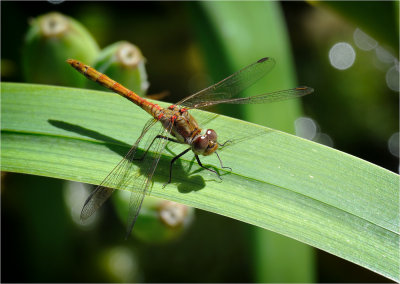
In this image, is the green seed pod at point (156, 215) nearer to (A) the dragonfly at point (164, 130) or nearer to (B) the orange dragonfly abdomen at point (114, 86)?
(A) the dragonfly at point (164, 130)

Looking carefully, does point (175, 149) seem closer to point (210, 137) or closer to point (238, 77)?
point (210, 137)

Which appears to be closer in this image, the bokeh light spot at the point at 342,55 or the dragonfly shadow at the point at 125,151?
the dragonfly shadow at the point at 125,151

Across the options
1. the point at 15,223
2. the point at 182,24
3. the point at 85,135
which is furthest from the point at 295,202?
the point at 182,24

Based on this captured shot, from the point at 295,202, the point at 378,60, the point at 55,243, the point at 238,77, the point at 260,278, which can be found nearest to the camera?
the point at 295,202

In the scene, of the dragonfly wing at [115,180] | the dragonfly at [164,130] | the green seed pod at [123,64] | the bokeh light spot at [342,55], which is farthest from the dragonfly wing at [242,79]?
the bokeh light spot at [342,55]

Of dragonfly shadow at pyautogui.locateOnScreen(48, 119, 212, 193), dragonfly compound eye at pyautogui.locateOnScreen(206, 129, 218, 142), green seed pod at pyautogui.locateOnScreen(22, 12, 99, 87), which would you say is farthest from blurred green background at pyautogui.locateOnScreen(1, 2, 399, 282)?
green seed pod at pyautogui.locateOnScreen(22, 12, 99, 87)

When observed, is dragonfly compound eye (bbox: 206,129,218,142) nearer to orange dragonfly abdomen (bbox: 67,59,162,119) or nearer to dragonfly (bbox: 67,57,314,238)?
dragonfly (bbox: 67,57,314,238)
